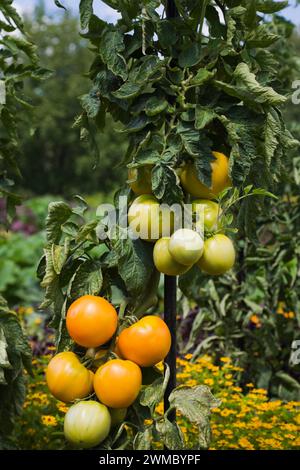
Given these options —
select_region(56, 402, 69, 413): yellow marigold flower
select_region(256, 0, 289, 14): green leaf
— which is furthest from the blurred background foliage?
select_region(256, 0, 289, 14): green leaf

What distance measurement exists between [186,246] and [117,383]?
11.9 inches

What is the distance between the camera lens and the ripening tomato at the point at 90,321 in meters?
1.29

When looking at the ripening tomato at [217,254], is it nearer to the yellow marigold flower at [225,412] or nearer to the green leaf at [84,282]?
the green leaf at [84,282]

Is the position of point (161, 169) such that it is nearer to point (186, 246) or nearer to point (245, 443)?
point (186, 246)

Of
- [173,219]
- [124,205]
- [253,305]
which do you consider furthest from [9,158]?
[253,305]

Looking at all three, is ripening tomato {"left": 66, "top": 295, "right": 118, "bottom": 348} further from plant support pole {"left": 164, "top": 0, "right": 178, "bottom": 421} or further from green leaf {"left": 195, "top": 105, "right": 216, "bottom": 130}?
green leaf {"left": 195, "top": 105, "right": 216, "bottom": 130}

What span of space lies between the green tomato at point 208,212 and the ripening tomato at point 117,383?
33 cm

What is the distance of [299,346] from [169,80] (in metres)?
1.38

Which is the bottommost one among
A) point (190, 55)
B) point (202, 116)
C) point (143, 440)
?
point (143, 440)

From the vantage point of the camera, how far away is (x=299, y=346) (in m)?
2.44

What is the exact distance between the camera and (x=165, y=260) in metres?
1.30

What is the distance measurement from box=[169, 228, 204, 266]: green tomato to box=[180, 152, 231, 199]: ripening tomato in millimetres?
139

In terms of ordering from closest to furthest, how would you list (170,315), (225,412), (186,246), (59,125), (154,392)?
(186,246) → (154,392) → (170,315) → (225,412) → (59,125)

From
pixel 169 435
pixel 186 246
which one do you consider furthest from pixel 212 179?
pixel 169 435
